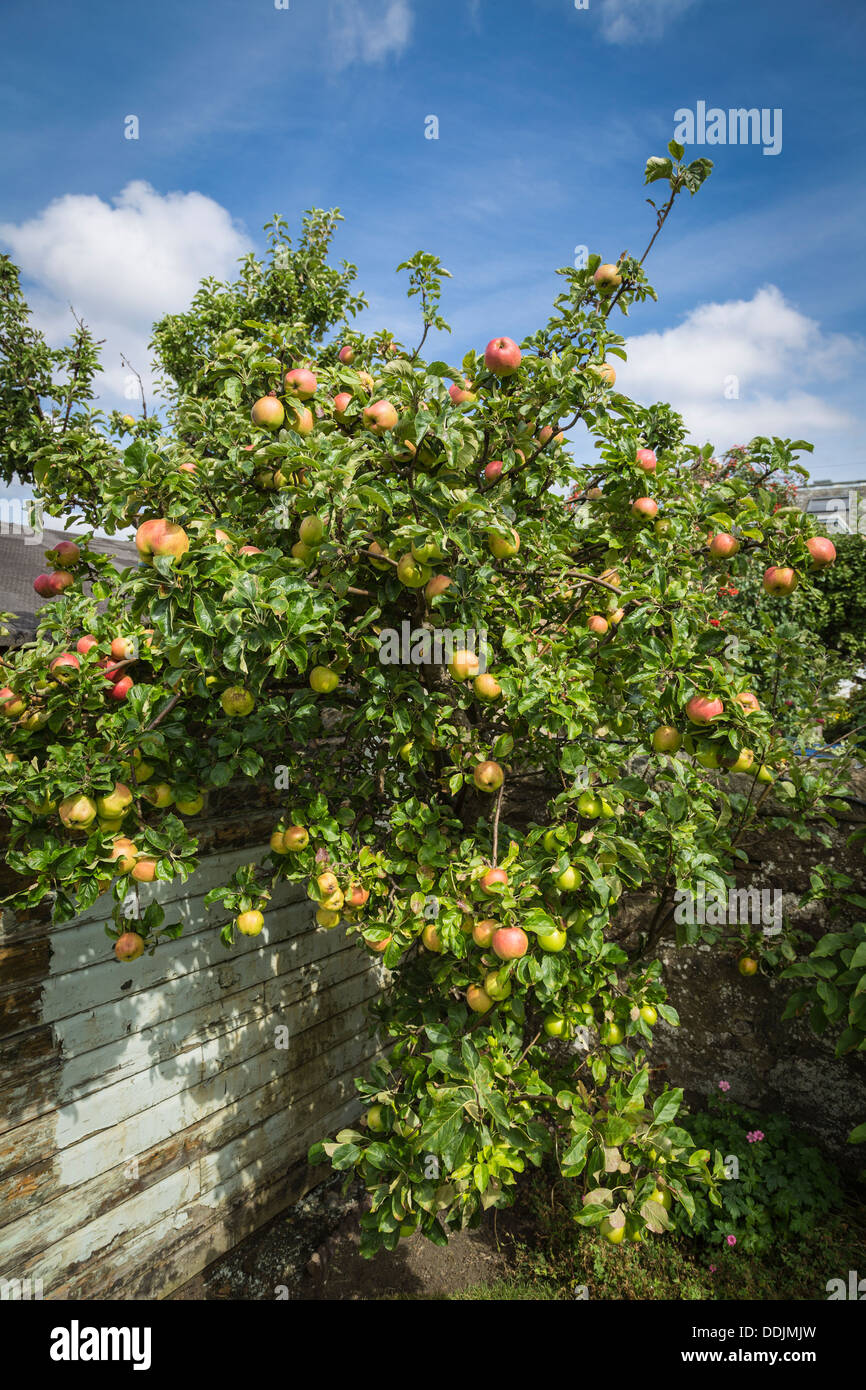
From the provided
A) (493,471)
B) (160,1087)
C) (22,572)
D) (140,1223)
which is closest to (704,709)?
(493,471)

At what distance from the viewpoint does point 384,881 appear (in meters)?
2.51

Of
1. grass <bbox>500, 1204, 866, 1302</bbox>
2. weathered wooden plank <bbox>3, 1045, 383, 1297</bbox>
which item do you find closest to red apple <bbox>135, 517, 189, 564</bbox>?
weathered wooden plank <bbox>3, 1045, 383, 1297</bbox>

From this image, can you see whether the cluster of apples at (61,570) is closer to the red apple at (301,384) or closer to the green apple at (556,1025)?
the red apple at (301,384)

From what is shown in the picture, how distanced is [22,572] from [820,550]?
503 centimetres

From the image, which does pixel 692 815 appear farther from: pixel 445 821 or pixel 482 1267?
pixel 482 1267

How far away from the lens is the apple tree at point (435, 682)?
1.97 meters

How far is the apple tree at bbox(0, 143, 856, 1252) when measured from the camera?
6.47ft

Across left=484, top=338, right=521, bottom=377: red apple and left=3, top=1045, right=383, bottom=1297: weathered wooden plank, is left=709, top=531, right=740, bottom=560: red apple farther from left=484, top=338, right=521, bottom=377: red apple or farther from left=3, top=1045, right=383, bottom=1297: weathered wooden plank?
left=3, top=1045, right=383, bottom=1297: weathered wooden plank

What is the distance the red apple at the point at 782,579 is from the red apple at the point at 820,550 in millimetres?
88

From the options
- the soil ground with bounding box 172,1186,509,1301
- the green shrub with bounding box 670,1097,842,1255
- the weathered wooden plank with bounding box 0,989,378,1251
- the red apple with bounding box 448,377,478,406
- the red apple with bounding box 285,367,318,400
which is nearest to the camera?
the red apple with bounding box 285,367,318,400

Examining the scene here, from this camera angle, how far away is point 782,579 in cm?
241

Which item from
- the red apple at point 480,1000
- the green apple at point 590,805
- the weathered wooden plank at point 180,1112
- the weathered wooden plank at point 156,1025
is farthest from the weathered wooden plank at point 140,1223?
the green apple at point 590,805

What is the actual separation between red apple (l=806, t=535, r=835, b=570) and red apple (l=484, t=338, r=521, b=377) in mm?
1225
